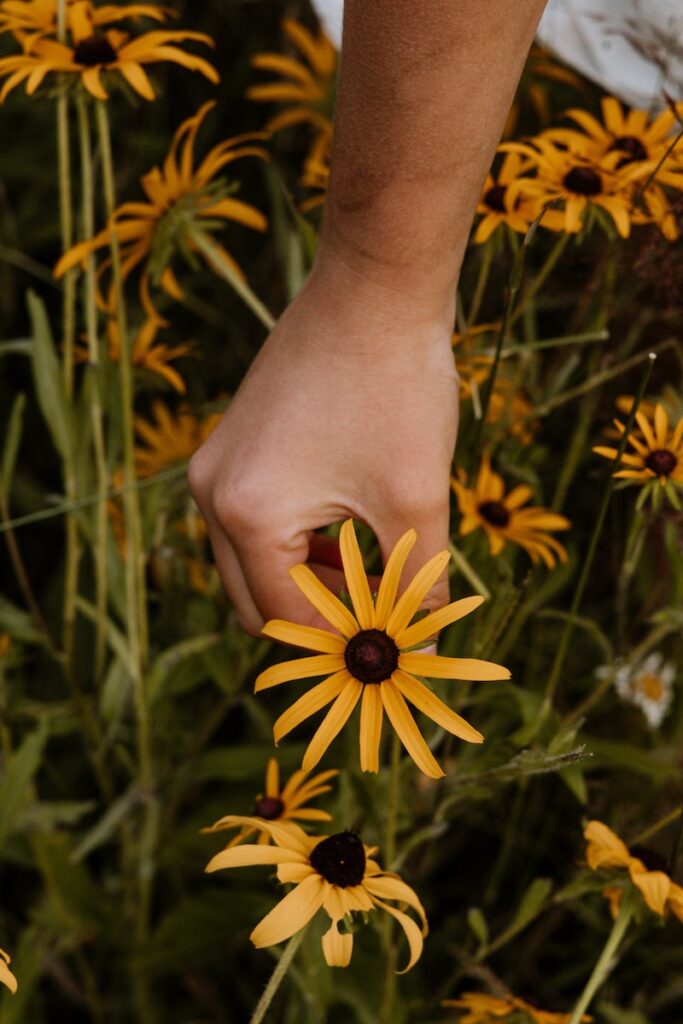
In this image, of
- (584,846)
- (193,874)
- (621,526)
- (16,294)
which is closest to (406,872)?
(584,846)

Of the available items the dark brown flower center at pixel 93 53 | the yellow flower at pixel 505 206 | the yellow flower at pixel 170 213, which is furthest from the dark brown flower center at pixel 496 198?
the dark brown flower center at pixel 93 53

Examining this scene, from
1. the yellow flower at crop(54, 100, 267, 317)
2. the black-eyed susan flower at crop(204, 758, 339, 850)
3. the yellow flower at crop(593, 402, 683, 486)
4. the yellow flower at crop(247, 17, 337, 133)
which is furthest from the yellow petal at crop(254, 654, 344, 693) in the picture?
the yellow flower at crop(247, 17, 337, 133)

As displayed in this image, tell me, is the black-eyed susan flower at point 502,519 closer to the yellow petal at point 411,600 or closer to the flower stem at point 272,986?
the yellow petal at point 411,600

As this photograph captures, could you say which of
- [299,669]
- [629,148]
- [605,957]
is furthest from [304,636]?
[629,148]

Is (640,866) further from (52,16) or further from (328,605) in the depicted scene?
(52,16)

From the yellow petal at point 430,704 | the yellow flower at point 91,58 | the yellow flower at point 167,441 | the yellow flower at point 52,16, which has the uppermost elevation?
the yellow flower at point 52,16
